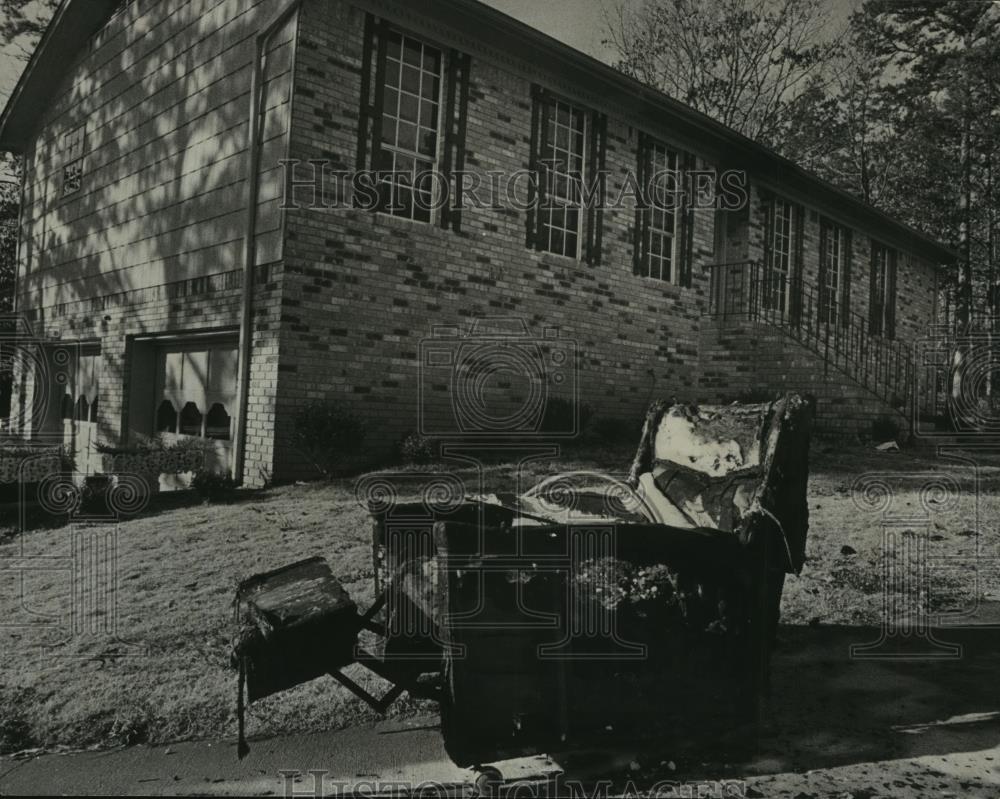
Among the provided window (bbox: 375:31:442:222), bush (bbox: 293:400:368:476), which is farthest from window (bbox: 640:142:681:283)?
bush (bbox: 293:400:368:476)

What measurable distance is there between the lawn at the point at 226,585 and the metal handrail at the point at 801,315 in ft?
15.0

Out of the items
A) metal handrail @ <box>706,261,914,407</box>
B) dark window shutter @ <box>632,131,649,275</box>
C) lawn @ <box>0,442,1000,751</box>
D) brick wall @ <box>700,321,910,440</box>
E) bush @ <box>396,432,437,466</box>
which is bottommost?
lawn @ <box>0,442,1000,751</box>

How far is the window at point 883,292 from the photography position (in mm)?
17641

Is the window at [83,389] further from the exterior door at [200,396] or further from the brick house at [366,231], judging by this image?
the exterior door at [200,396]

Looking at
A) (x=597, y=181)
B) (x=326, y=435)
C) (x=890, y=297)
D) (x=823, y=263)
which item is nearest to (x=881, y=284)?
(x=890, y=297)

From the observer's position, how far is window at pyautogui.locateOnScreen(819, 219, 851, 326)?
52.6ft

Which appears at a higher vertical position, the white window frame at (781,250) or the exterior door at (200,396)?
the white window frame at (781,250)

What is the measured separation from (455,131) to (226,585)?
6.51 meters

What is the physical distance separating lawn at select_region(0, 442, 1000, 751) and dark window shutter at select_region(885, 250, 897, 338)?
1022cm

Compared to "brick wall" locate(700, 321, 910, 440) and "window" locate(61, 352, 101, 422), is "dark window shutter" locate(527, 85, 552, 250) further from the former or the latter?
"window" locate(61, 352, 101, 422)

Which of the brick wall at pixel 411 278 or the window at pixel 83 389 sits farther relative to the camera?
the window at pixel 83 389

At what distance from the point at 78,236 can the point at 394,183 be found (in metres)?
7.05

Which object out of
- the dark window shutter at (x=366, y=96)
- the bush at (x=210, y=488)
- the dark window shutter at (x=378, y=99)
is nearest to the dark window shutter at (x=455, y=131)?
the dark window shutter at (x=378, y=99)

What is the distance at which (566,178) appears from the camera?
1078 centimetres
